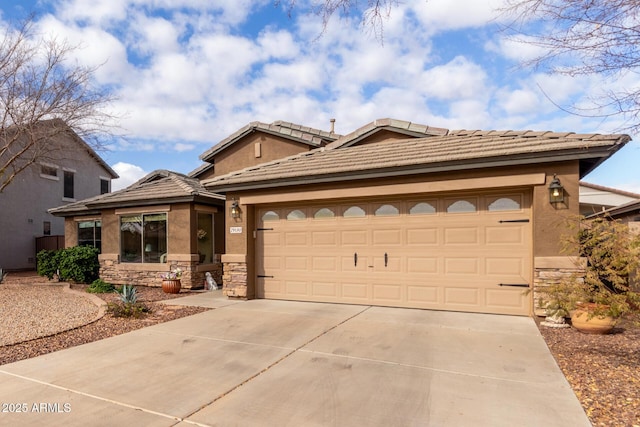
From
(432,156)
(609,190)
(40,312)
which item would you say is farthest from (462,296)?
(609,190)

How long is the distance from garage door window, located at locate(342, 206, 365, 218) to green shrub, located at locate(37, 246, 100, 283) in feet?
34.5

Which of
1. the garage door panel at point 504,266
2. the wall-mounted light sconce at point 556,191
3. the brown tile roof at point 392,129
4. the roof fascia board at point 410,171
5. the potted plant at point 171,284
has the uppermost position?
the brown tile roof at point 392,129

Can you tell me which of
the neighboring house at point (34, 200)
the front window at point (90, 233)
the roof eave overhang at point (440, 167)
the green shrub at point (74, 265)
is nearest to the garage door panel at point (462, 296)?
the roof eave overhang at point (440, 167)

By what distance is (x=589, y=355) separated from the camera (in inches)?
203

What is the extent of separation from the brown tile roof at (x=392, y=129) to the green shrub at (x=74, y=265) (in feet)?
33.4

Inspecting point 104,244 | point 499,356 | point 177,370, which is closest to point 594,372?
point 499,356

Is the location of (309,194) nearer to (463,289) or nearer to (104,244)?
(463,289)

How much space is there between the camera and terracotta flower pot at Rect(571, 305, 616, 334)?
6.02 meters

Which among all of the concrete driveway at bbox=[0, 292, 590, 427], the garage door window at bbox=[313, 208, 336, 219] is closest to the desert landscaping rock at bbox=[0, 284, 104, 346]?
the concrete driveway at bbox=[0, 292, 590, 427]

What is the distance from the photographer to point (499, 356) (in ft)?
17.0

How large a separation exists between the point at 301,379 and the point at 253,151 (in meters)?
12.0

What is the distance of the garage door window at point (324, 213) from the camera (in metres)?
9.30

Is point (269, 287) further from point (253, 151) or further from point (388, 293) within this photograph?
point (253, 151)

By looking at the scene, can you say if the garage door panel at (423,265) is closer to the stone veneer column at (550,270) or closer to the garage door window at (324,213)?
the stone veneer column at (550,270)
